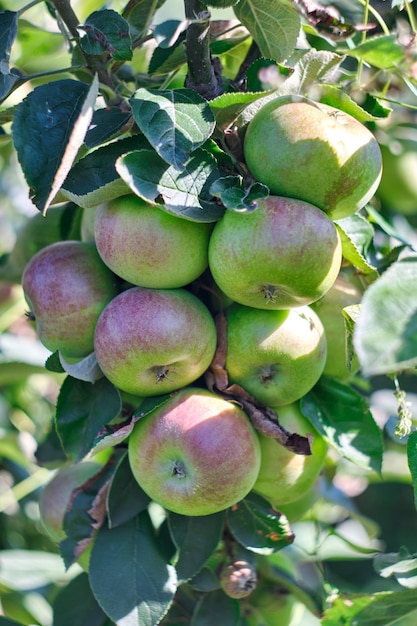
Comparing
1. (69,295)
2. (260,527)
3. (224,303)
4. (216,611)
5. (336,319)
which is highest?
(69,295)

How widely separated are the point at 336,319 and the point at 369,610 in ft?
1.23

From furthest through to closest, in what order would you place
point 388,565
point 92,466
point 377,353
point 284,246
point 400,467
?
point 400,467
point 92,466
point 388,565
point 284,246
point 377,353

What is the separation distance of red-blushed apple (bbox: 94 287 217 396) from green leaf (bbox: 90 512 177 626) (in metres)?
0.23

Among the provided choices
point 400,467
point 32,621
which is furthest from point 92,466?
point 400,467

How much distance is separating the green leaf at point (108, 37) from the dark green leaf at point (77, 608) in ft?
2.60

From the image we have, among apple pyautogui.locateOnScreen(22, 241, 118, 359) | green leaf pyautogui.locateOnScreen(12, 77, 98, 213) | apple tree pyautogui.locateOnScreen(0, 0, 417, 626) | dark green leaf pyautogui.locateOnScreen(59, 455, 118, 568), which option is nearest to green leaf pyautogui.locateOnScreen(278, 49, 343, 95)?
apple tree pyautogui.locateOnScreen(0, 0, 417, 626)

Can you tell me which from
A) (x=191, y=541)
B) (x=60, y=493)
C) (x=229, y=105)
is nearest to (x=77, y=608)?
(x=60, y=493)

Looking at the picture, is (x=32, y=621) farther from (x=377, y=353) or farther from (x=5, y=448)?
(x=377, y=353)

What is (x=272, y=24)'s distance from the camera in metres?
0.88

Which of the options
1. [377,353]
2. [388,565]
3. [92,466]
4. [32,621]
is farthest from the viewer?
[32,621]

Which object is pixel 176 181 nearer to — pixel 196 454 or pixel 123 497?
pixel 196 454

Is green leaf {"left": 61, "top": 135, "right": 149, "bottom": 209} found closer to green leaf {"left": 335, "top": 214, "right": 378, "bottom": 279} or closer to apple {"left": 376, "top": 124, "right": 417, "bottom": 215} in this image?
green leaf {"left": 335, "top": 214, "right": 378, "bottom": 279}

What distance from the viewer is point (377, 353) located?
545 millimetres

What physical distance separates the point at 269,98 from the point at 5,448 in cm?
102
